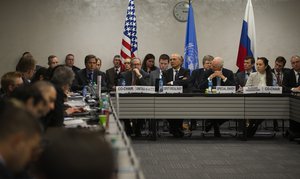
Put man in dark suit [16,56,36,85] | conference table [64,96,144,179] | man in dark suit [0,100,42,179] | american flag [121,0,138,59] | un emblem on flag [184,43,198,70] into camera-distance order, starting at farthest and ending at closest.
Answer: american flag [121,0,138,59] → un emblem on flag [184,43,198,70] → man in dark suit [16,56,36,85] → conference table [64,96,144,179] → man in dark suit [0,100,42,179]

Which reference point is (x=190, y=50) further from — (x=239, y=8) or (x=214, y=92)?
(x=214, y=92)

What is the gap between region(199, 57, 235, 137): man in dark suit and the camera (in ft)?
26.8

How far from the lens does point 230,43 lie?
1120 cm

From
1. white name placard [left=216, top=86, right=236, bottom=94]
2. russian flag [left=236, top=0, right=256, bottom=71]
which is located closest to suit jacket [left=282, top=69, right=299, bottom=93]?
Answer: white name placard [left=216, top=86, right=236, bottom=94]

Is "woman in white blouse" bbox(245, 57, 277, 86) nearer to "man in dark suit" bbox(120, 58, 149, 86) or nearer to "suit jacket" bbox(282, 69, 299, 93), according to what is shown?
"suit jacket" bbox(282, 69, 299, 93)

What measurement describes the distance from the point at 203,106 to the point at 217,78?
0.72m

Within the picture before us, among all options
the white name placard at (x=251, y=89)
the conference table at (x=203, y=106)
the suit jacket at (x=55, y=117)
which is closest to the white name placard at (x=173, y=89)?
the conference table at (x=203, y=106)

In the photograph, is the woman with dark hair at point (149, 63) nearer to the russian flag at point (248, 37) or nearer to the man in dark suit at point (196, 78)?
the man in dark suit at point (196, 78)

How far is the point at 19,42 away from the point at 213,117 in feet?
17.2

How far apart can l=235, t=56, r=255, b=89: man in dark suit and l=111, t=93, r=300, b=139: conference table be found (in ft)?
3.92

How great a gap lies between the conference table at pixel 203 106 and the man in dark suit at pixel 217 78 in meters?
0.51

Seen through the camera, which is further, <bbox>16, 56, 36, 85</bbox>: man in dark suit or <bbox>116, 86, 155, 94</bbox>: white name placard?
<bbox>116, 86, 155, 94</bbox>: white name placard

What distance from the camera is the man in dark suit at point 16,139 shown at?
159 centimetres

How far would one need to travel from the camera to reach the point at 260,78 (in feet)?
27.3
